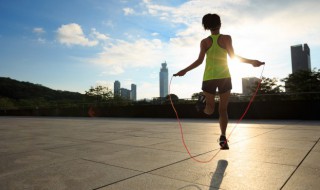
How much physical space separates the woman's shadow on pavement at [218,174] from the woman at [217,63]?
749mm

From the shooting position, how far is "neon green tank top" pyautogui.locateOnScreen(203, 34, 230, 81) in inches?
142

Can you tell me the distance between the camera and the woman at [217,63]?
3.59 metres

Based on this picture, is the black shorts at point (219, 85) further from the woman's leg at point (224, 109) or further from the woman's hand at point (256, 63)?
the woman's hand at point (256, 63)

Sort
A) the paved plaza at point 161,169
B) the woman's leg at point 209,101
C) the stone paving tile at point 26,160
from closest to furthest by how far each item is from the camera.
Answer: the paved plaza at point 161,169 → the stone paving tile at point 26,160 → the woman's leg at point 209,101

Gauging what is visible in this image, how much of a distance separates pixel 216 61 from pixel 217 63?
33 mm

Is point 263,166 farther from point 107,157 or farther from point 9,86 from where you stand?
point 9,86

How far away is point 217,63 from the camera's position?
3648 millimetres

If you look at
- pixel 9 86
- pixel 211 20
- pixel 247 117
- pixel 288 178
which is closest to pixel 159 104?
pixel 247 117

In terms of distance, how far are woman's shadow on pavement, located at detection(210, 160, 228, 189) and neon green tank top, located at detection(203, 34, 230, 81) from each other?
1271 millimetres

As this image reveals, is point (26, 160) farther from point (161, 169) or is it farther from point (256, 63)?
point (256, 63)

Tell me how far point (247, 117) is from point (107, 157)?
11.1 meters

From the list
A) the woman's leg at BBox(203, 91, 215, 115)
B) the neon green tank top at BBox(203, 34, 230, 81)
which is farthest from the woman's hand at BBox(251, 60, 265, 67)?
the woman's leg at BBox(203, 91, 215, 115)

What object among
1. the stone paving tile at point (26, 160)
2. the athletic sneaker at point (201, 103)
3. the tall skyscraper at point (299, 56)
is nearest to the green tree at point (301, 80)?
the athletic sneaker at point (201, 103)

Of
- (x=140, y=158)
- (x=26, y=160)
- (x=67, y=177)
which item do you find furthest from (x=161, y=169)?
(x=26, y=160)
